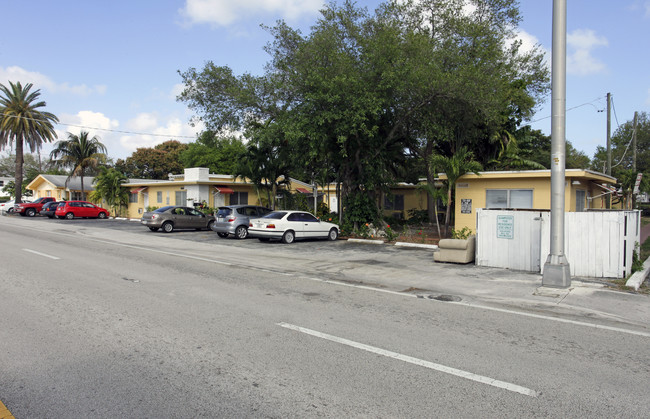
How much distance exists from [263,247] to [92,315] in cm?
1104

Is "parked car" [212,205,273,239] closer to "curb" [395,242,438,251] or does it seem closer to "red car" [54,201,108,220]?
"curb" [395,242,438,251]

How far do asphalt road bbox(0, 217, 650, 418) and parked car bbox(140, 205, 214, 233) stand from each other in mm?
15496

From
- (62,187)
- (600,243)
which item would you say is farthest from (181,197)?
(600,243)

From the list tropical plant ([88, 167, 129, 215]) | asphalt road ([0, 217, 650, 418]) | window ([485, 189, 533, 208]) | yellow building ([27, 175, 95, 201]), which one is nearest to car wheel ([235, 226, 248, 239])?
window ([485, 189, 533, 208])

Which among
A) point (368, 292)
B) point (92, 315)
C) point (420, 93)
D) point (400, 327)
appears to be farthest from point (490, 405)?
point (420, 93)

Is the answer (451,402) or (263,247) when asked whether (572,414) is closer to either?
(451,402)

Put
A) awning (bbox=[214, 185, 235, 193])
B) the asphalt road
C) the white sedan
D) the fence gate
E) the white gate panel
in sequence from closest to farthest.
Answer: the asphalt road
the white gate panel
the fence gate
the white sedan
awning (bbox=[214, 185, 235, 193])

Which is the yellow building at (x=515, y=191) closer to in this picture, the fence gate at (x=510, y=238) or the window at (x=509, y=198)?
the window at (x=509, y=198)

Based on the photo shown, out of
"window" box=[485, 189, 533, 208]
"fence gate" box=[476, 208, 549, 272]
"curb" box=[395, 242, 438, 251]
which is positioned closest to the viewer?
"fence gate" box=[476, 208, 549, 272]

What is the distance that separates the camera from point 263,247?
58.4ft

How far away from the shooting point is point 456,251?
1323 cm

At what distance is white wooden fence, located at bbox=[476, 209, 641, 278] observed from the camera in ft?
34.0

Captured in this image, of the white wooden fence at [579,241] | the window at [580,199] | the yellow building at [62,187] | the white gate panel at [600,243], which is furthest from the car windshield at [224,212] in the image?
the yellow building at [62,187]

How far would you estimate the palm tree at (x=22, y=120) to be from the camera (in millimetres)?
43469
